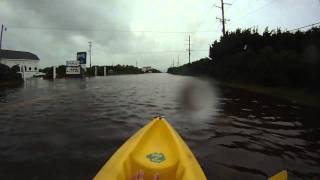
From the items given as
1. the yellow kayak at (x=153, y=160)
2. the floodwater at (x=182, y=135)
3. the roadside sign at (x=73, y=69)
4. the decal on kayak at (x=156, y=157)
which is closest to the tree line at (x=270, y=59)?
the floodwater at (x=182, y=135)

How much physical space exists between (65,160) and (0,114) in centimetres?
779

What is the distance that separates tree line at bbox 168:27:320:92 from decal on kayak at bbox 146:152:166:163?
1638 cm

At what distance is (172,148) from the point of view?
19.1ft

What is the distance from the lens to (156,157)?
5.29 metres

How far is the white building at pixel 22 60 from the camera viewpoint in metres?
65.4

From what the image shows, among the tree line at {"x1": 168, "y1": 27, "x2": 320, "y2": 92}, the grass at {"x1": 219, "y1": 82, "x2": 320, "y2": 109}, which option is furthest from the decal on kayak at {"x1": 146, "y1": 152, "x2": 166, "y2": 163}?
the tree line at {"x1": 168, "y1": 27, "x2": 320, "y2": 92}

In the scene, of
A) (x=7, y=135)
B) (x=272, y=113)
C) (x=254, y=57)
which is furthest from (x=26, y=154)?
(x=254, y=57)

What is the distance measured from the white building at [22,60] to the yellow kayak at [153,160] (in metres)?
63.1

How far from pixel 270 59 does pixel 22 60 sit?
6141 cm

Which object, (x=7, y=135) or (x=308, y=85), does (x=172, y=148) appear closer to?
(x=7, y=135)

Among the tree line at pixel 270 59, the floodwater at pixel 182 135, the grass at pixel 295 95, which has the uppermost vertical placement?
the tree line at pixel 270 59

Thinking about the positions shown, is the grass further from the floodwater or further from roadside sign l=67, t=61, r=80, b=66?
roadside sign l=67, t=61, r=80, b=66

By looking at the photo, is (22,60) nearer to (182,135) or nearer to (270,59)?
(270,59)

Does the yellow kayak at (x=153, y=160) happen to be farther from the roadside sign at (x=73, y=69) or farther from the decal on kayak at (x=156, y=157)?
the roadside sign at (x=73, y=69)
